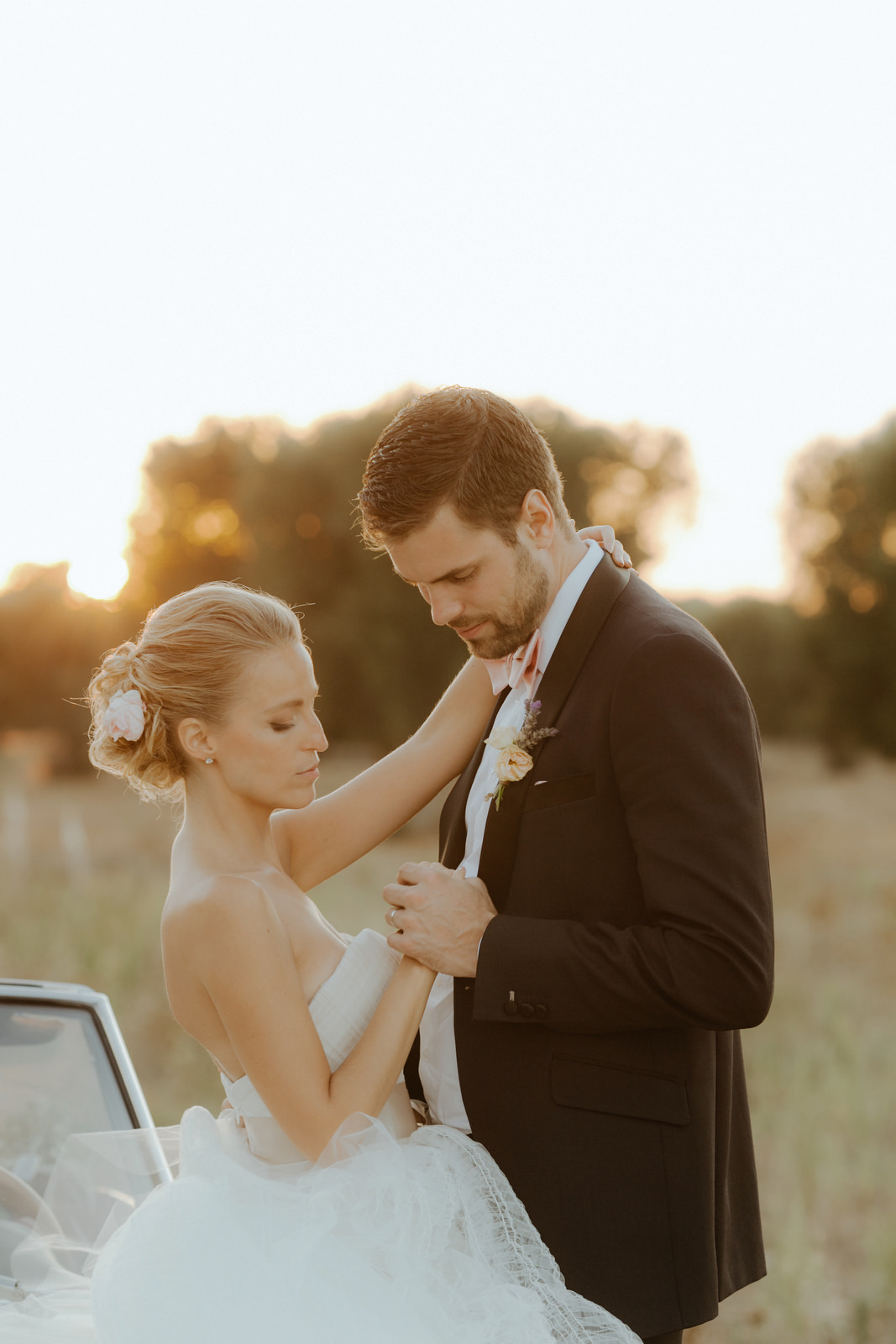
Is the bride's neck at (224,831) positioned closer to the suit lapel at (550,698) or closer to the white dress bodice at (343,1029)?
the white dress bodice at (343,1029)

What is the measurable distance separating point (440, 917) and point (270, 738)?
535 mm

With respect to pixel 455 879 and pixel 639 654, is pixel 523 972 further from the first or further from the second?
pixel 639 654

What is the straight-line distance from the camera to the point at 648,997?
74.9 inches

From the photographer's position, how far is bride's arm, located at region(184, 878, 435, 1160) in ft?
6.78

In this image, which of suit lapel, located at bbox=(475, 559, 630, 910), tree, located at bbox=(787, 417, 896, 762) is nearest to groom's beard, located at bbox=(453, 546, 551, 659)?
suit lapel, located at bbox=(475, 559, 630, 910)

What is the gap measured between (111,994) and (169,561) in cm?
1298

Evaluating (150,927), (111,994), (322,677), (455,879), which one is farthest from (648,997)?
(322,677)

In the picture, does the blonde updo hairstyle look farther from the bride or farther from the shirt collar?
the shirt collar

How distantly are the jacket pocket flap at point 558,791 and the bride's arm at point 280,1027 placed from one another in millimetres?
434

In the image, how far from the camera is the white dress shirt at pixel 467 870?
2.27m

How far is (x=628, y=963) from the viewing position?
6.28ft

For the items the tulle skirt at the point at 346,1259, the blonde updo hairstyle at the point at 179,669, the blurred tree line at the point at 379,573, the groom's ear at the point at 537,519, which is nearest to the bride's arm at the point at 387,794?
the blonde updo hairstyle at the point at 179,669

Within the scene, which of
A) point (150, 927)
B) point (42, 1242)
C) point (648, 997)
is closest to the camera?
point (648, 997)

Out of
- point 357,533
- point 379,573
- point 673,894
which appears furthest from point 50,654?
point 673,894
